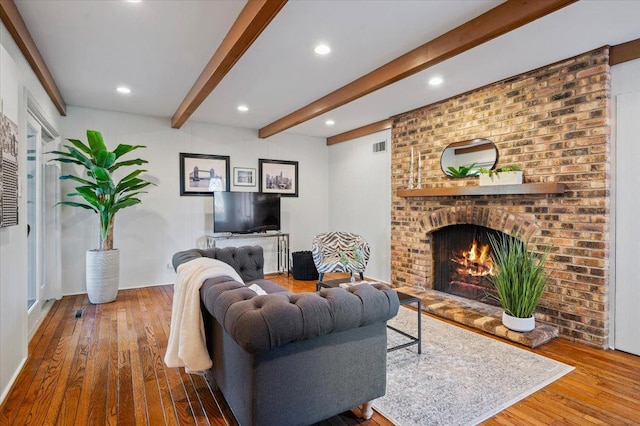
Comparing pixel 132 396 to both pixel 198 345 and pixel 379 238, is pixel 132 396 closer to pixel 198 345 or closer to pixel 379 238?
pixel 198 345

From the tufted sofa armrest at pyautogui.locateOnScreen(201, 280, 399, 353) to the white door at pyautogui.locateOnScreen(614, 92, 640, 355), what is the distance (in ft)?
7.59

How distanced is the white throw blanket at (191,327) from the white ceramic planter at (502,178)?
9.17 ft

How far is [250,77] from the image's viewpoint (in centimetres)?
357

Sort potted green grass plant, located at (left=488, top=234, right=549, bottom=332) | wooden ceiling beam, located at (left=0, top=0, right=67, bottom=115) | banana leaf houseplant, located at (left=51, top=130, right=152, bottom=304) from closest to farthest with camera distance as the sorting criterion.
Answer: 1. wooden ceiling beam, located at (left=0, top=0, right=67, bottom=115)
2. potted green grass plant, located at (left=488, top=234, right=549, bottom=332)
3. banana leaf houseplant, located at (left=51, top=130, right=152, bottom=304)

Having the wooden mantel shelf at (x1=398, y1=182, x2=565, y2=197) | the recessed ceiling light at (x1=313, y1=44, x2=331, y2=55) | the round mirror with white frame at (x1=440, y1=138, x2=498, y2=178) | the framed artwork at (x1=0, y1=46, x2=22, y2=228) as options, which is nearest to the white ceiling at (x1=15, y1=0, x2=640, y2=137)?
the recessed ceiling light at (x1=313, y1=44, x2=331, y2=55)

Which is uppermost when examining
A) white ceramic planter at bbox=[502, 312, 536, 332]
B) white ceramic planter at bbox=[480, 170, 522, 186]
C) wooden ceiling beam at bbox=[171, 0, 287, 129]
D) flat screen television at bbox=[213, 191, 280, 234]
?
wooden ceiling beam at bbox=[171, 0, 287, 129]

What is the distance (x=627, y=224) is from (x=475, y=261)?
151 centimetres

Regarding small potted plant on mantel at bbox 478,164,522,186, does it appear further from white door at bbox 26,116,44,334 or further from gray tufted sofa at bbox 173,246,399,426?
white door at bbox 26,116,44,334

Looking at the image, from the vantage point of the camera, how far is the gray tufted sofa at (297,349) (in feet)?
4.98

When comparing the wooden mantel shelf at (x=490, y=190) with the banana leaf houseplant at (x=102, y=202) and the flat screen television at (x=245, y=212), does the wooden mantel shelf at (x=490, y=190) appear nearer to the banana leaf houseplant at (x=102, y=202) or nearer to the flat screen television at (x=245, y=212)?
the flat screen television at (x=245, y=212)

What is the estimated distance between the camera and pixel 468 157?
157 inches

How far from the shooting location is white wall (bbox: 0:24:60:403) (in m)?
2.20

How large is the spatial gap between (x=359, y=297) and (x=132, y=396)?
1.62 m

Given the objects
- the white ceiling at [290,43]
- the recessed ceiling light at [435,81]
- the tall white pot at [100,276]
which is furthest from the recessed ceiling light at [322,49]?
the tall white pot at [100,276]
